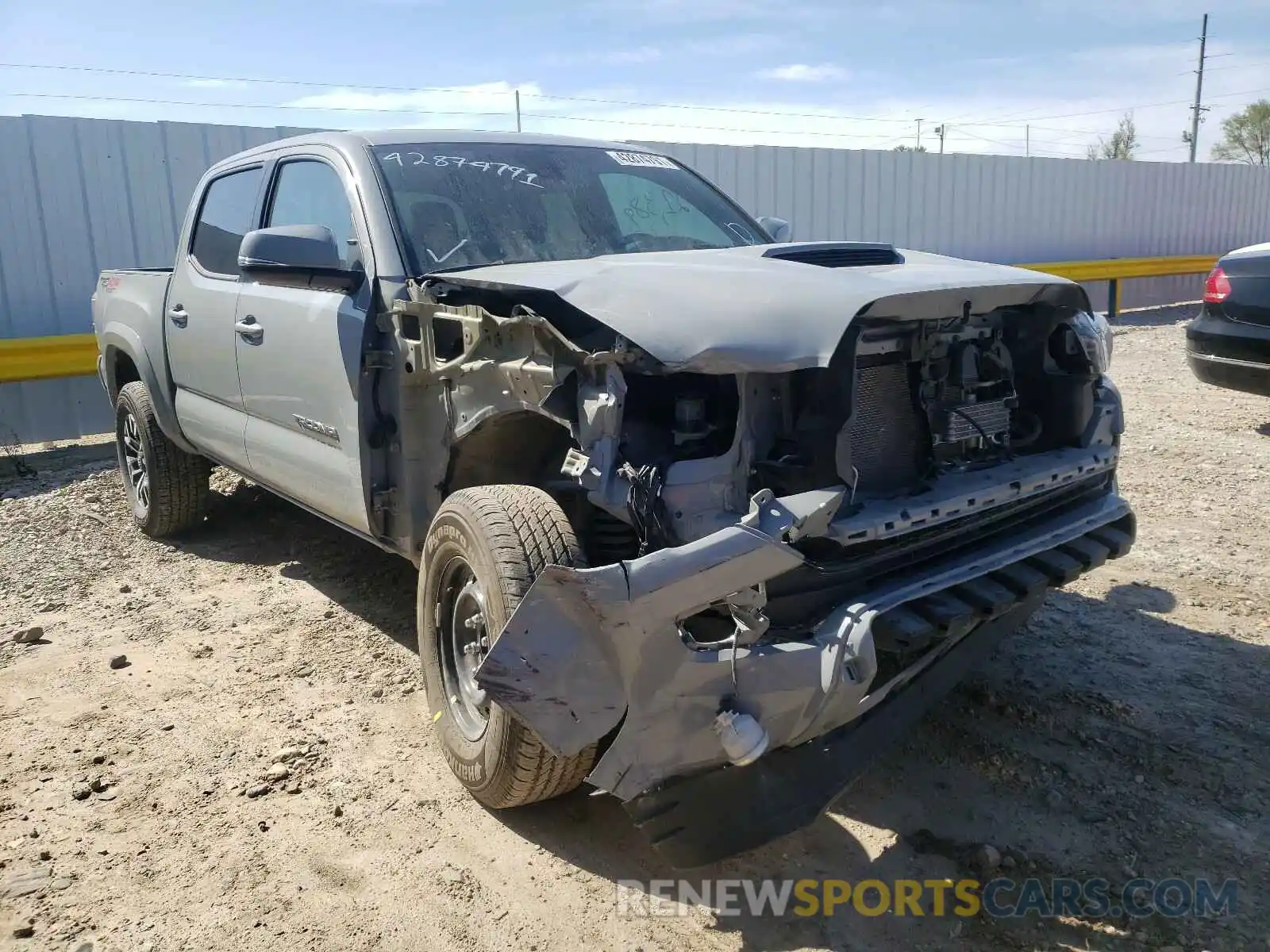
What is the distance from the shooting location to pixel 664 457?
2.66 meters

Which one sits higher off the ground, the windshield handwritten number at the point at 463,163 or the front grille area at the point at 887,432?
the windshield handwritten number at the point at 463,163

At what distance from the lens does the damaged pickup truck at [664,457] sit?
2.41 m

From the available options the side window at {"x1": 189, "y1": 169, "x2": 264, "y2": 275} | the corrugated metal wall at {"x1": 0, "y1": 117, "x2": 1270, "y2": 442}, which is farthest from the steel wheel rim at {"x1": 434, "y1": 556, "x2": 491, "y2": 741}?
the corrugated metal wall at {"x1": 0, "y1": 117, "x2": 1270, "y2": 442}

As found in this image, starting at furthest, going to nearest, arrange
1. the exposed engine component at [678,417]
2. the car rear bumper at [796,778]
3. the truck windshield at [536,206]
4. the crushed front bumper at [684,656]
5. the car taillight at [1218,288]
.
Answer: the car taillight at [1218,288] < the truck windshield at [536,206] < the exposed engine component at [678,417] < the car rear bumper at [796,778] < the crushed front bumper at [684,656]

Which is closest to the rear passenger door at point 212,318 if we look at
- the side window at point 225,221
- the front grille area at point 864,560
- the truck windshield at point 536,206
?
the side window at point 225,221

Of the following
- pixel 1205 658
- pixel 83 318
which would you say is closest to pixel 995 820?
pixel 1205 658

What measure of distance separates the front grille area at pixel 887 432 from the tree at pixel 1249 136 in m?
51.8

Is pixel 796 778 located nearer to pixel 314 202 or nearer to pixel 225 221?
pixel 314 202

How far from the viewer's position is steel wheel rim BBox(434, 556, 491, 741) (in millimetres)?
3023

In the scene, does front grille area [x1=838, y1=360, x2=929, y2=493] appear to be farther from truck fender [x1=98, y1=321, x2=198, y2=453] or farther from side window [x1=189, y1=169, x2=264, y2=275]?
truck fender [x1=98, y1=321, x2=198, y2=453]

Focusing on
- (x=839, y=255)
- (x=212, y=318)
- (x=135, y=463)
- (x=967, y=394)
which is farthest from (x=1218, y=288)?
(x=135, y=463)

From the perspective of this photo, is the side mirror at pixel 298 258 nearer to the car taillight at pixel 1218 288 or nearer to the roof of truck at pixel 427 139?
the roof of truck at pixel 427 139

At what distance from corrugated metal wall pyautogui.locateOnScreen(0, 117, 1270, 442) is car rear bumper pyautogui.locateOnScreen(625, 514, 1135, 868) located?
8110 mm

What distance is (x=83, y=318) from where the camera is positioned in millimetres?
8977
